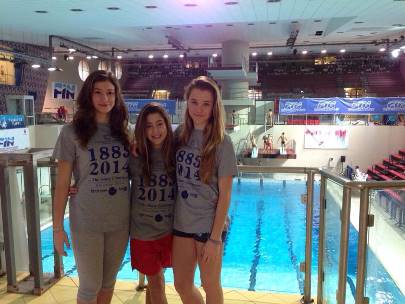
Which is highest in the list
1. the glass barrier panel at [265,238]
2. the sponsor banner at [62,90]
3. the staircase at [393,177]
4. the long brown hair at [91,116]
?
the sponsor banner at [62,90]

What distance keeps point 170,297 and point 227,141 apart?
1370mm

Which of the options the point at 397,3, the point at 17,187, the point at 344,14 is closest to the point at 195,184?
the point at 17,187

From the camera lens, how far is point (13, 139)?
31.5 ft

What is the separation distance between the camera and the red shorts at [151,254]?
71.7 inches

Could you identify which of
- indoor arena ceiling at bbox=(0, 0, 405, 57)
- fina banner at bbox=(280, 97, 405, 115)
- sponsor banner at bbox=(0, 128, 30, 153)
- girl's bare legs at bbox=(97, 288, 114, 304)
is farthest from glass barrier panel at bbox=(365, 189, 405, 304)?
fina banner at bbox=(280, 97, 405, 115)

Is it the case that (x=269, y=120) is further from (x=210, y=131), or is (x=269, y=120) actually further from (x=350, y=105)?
(x=210, y=131)

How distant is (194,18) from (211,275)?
31.0 ft

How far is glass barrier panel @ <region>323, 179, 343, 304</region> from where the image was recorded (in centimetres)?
219

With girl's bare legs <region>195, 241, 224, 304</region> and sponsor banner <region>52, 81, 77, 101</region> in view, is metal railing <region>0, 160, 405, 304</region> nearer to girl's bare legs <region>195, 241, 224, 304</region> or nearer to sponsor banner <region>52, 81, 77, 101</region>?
girl's bare legs <region>195, 241, 224, 304</region>

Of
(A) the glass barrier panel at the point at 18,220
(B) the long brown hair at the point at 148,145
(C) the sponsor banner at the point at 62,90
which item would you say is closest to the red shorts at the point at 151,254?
(B) the long brown hair at the point at 148,145

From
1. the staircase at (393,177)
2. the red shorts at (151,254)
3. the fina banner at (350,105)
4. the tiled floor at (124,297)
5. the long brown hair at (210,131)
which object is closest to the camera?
the long brown hair at (210,131)

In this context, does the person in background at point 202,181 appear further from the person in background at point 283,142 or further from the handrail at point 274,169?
the person in background at point 283,142

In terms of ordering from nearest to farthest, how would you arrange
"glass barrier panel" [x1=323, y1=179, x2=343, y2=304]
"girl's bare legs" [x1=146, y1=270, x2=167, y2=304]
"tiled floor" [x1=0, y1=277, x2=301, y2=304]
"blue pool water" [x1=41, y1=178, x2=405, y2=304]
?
1. "girl's bare legs" [x1=146, y1=270, x2=167, y2=304]
2. "glass barrier panel" [x1=323, y1=179, x2=343, y2=304]
3. "blue pool water" [x1=41, y1=178, x2=405, y2=304]
4. "tiled floor" [x1=0, y1=277, x2=301, y2=304]

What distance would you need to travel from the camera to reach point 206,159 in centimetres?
168
